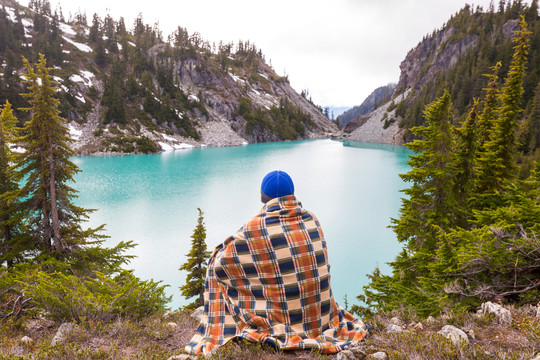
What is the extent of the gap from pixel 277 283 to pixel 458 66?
461ft

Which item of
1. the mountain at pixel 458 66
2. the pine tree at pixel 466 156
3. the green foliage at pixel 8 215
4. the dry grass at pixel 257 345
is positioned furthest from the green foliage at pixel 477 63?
the green foliage at pixel 8 215

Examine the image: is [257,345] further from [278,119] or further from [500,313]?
[278,119]

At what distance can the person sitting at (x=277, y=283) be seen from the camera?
3.41 m

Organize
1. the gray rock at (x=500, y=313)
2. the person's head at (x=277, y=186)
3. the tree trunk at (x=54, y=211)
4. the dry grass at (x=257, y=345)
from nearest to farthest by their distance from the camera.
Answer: the dry grass at (x=257, y=345)
the person's head at (x=277, y=186)
the gray rock at (x=500, y=313)
the tree trunk at (x=54, y=211)

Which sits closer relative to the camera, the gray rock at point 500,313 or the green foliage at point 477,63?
the gray rock at point 500,313

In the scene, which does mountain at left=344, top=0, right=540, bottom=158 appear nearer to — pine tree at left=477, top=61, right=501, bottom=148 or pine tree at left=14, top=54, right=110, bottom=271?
pine tree at left=477, top=61, right=501, bottom=148

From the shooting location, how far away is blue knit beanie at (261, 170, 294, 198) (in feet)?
11.7

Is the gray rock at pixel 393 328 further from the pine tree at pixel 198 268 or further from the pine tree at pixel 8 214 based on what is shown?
the pine tree at pixel 8 214

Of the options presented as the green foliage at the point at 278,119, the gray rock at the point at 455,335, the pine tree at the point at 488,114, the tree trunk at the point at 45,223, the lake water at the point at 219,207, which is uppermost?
the green foliage at the point at 278,119

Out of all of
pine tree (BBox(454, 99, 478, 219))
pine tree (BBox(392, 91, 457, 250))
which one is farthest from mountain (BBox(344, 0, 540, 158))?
pine tree (BBox(392, 91, 457, 250))

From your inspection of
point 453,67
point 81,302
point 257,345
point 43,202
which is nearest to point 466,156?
point 257,345

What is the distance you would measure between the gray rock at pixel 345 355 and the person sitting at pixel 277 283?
102 mm

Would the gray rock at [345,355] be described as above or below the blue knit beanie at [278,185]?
below

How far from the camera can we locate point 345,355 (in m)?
3.27
